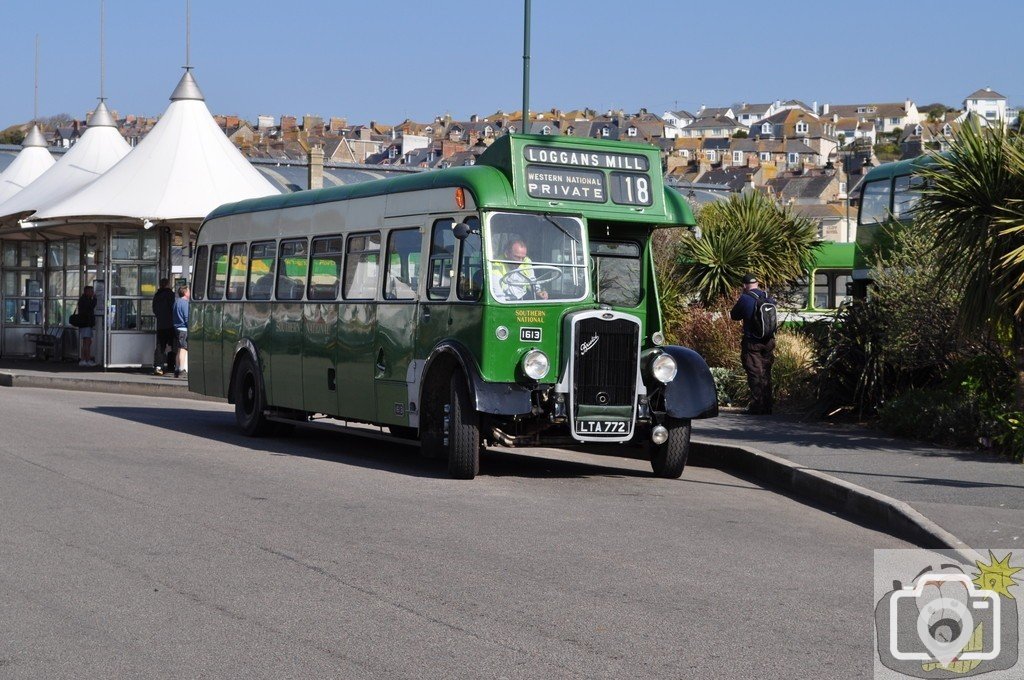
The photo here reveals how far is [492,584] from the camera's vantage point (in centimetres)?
789

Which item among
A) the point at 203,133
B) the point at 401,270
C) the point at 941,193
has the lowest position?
the point at 401,270

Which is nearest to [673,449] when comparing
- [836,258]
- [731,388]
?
[731,388]

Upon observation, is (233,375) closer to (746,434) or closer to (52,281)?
(746,434)

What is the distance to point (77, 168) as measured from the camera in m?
30.6

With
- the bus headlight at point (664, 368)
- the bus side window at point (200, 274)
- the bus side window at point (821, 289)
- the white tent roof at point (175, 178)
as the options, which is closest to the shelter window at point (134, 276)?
the white tent roof at point (175, 178)

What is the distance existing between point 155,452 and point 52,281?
19.5 metres

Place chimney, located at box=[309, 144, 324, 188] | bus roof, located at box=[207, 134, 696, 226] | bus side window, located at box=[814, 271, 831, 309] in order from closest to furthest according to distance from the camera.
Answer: bus roof, located at box=[207, 134, 696, 226], chimney, located at box=[309, 144, 324, 188], bus side window, located at box=[814, 271, 831, 309]

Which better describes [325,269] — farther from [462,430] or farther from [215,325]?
[462,430]

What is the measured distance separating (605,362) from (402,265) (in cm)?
252

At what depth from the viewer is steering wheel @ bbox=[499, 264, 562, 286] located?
41.1 feet

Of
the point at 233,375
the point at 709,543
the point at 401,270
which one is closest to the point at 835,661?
the point at 709,543

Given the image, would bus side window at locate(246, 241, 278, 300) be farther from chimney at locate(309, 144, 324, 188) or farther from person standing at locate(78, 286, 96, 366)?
chimney at locate(309, 144, 324, 188)

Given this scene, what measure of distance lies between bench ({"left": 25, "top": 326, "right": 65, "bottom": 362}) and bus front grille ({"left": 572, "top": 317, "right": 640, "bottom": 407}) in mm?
22034

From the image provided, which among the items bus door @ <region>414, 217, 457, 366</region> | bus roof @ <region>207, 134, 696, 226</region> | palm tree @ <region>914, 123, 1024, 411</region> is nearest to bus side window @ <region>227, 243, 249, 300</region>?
bus roof @ <region>207, 134, 696, 226</region>
